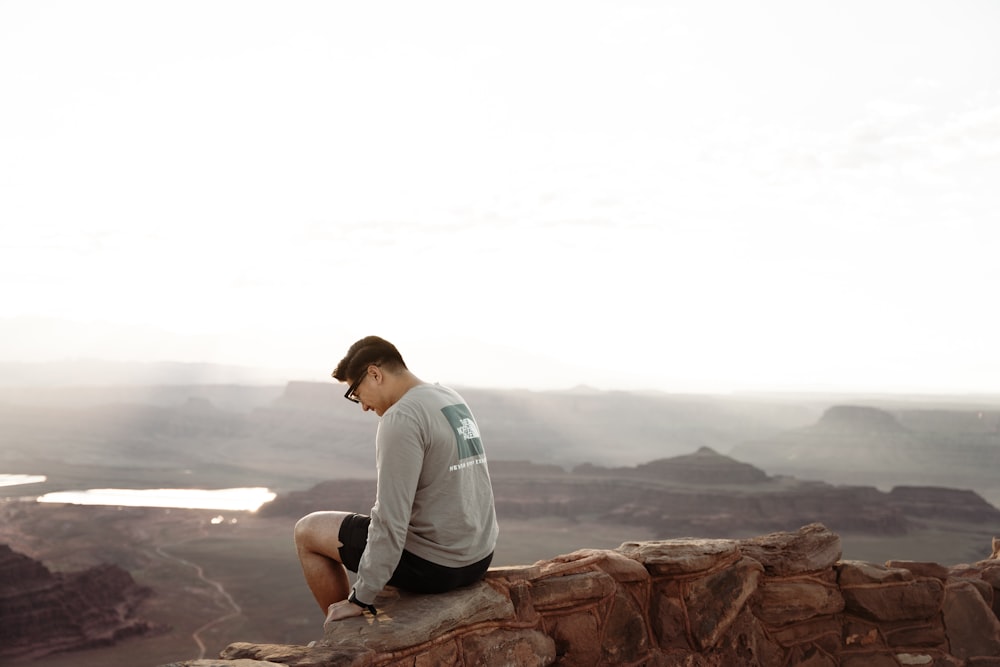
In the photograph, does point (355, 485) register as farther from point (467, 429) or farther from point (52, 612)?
point (467, 429)

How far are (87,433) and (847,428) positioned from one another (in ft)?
398

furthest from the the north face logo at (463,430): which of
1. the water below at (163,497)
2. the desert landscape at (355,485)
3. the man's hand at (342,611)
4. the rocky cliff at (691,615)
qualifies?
the water below at (163,497)

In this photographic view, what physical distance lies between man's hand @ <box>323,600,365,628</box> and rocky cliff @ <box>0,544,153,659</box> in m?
42.2

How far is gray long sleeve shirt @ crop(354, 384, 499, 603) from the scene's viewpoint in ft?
11.7

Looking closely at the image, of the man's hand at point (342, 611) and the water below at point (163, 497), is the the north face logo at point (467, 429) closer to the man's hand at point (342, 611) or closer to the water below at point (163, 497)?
the man's hand at point (342, 611)

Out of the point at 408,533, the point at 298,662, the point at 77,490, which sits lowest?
the point at 77,490

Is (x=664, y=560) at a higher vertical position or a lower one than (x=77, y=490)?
higher

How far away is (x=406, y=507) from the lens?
359 cm

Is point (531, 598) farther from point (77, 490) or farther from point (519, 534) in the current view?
point (77, 490)

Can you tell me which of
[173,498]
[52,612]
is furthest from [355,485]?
[52,612]

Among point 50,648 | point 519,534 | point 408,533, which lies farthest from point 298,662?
point 519,534

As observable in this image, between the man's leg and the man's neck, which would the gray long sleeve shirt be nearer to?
the man's neck

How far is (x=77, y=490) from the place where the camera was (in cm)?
10100

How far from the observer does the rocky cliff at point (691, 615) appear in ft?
11.9
